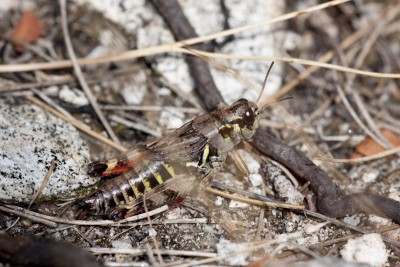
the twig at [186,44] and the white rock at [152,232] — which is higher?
the twig at [186,44]

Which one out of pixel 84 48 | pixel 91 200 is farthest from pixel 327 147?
pixel 84 48

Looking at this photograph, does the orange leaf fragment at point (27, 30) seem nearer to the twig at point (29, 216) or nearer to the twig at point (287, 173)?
the twig at point (29, 216)

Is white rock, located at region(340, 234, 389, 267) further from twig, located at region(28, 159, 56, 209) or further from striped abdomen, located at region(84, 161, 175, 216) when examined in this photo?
twig, located at region(28, 159, 56, 209)

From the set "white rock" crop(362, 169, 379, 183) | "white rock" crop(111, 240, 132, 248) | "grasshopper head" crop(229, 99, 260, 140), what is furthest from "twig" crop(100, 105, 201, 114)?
"white rock" crop(362, 169, 379, 183)

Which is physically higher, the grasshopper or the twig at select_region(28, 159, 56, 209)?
the twig at select_region(28, 159, 56, 209)

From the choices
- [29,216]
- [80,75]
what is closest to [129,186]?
[29,216]

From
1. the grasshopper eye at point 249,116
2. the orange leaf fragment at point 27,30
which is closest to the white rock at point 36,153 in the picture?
the orange leaf fragment at point 27,30
